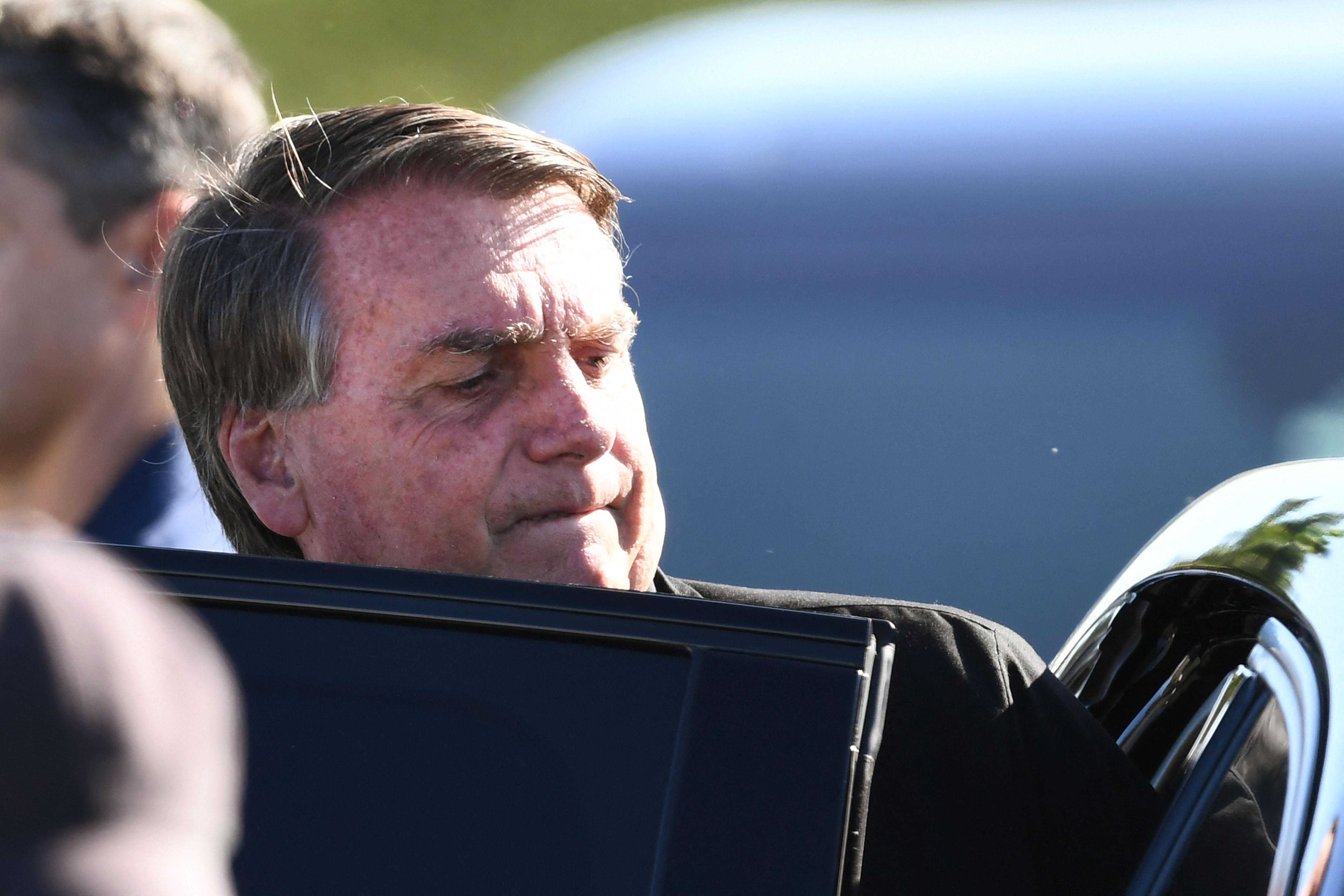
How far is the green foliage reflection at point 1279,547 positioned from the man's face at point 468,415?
0.73m

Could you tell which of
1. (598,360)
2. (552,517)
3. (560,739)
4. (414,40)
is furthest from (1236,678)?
(414,40)

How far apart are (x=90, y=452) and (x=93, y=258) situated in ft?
1.06

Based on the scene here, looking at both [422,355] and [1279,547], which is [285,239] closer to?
[422,355]

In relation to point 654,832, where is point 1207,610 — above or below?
above

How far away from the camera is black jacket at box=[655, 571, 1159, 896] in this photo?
1.56 m

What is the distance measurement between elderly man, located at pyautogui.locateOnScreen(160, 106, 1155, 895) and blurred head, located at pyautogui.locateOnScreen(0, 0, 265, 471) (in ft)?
1.24

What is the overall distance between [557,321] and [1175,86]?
1815 mm

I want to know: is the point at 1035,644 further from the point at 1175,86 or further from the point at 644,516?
the point at 1175,86

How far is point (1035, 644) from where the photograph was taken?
2666 millimetres

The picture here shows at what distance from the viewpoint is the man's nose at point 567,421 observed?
184 cm

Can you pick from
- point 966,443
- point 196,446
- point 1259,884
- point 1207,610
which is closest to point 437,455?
point 196,446

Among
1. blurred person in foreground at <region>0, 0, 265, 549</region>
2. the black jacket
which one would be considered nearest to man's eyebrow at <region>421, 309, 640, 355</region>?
the black jacket

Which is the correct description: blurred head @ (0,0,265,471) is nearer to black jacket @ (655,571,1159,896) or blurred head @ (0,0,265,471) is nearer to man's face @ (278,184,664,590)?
man's face @ (278,184,664,590)

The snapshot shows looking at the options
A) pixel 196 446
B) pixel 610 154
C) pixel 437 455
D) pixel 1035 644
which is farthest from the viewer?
pixel 610 154
